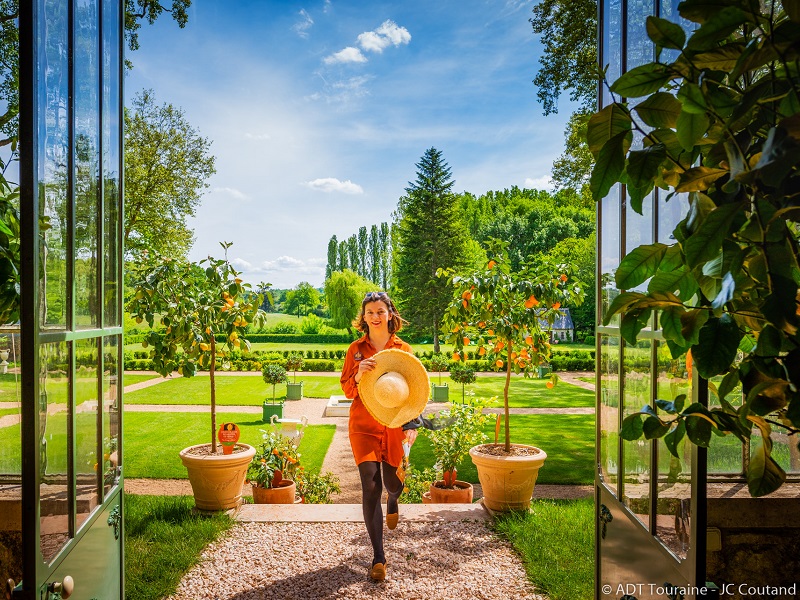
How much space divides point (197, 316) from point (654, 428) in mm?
4253

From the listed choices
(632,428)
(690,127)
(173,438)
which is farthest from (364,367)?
(173,438)

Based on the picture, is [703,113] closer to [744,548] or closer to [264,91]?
[744,548]

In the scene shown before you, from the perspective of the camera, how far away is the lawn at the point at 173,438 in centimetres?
634

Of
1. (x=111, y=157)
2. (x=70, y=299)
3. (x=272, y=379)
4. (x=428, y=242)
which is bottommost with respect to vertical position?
(x=272, y=379)

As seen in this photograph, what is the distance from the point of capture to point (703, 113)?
67 centimetres

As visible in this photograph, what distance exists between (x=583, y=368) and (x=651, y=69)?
1864 centimetres

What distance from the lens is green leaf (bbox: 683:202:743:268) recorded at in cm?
61

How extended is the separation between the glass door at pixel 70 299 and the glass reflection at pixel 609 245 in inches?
66.4

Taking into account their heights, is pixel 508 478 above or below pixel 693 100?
below

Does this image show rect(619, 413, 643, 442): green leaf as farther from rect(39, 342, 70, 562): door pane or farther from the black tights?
the black tights

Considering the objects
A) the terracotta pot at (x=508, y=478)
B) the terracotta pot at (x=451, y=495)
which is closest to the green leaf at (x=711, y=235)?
the terracotta pot at (x=508, y=478)

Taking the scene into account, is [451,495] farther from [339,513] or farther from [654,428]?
[654,428]

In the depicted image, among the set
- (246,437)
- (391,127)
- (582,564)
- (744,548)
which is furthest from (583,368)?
(744,548)

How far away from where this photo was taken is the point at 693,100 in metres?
0.66
